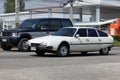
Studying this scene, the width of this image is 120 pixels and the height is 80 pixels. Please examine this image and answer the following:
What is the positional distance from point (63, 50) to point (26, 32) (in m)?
4.48

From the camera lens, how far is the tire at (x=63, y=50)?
63.5 ft

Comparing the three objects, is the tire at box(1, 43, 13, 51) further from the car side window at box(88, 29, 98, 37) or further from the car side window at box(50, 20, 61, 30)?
the car side window at box(88, 29, 98, 37)

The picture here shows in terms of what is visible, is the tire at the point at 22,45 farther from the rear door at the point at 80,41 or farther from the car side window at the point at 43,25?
the rear door at the point at 80,41

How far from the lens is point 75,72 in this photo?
12.9 m

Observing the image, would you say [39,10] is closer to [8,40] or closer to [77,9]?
[77,9]

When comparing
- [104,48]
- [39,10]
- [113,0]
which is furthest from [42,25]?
[39,10]

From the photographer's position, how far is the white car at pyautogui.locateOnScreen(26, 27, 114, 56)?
1905cm

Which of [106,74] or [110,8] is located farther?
[110,8]

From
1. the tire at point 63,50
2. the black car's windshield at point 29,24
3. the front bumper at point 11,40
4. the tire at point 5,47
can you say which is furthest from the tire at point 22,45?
the tire at point 63,50

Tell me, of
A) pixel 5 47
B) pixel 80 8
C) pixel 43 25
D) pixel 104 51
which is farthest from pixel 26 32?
pixel 80 8

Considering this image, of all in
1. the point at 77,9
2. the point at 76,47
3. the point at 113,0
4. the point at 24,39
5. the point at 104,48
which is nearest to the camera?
the point at 76,47

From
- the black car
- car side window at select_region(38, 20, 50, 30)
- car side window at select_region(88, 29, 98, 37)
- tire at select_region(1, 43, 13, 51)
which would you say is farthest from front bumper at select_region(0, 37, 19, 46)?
car side window at select_region(88, 29, 98, 37)

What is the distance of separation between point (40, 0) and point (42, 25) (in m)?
48.8

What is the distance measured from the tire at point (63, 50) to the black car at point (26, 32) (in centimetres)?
393
